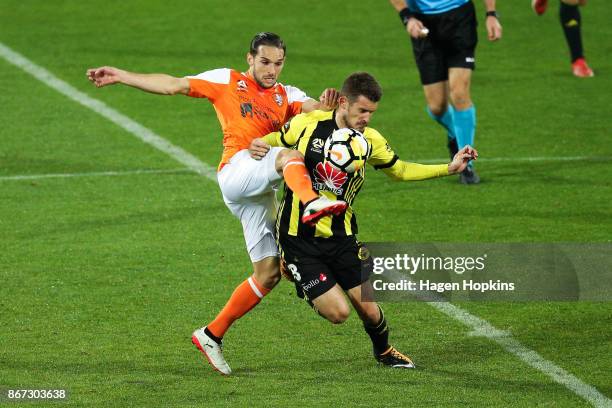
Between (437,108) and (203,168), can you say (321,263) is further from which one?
(203,168)

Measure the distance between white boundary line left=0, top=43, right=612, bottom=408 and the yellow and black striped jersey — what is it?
3.70 feet

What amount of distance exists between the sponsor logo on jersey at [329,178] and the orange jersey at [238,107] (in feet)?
2.14

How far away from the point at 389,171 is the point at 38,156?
5.81 metres

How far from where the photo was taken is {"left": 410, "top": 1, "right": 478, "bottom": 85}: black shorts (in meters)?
10.9

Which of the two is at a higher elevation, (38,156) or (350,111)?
(350,111)

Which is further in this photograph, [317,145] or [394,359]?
[394,359]

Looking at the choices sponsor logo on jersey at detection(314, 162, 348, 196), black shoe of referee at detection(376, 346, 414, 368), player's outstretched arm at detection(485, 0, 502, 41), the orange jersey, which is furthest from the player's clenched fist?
player's outstretched arm at detection(485, 0, 502, 41)

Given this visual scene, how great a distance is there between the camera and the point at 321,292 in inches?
260

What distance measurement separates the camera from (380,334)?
677 cm

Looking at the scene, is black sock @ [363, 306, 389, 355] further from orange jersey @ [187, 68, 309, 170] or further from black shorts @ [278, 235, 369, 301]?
orange jersey @ [187, 68, 309, 170]

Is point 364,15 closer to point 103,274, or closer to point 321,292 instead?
point 103,274

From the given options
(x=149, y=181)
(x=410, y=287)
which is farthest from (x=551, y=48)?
(x=410, y=287)

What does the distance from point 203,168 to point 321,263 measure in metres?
5.03

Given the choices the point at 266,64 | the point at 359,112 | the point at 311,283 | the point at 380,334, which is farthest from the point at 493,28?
the point at 311,283
